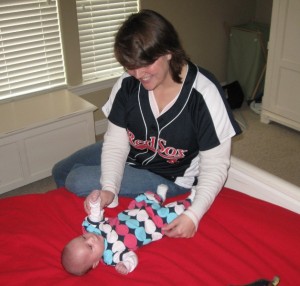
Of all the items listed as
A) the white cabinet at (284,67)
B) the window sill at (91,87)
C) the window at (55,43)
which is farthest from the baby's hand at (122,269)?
the white cabinet at (284,67)

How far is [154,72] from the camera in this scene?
4.10ft

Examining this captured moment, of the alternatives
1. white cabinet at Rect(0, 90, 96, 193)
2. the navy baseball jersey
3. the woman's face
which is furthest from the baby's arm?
white cabinet at Rect(0, 90, 96, 193)

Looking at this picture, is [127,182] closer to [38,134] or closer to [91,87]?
[38,134]

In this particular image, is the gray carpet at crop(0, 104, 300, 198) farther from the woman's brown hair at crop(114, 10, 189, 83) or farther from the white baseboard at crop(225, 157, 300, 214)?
the woman's brown hair at crop(114, 10, 189, 83)

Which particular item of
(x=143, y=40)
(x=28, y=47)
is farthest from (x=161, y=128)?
(x=28, y=47)

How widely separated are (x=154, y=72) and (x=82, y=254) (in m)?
0.61

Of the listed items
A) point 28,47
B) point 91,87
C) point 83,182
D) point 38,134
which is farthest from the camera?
point 91,87

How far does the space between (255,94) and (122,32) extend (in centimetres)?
265

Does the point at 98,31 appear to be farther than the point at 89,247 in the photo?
Yes

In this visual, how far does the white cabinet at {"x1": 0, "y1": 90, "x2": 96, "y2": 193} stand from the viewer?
2.28 metres

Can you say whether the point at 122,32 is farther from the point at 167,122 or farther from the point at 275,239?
the point at 275,239

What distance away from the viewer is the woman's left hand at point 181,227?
1.27 meters

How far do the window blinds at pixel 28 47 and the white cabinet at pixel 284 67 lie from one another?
162 centimetres

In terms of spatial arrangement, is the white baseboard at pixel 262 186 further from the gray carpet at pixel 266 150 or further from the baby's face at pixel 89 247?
the gray carpet at pixel 266 150
